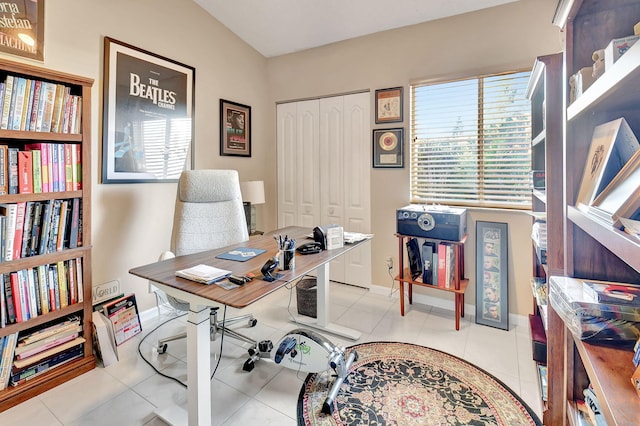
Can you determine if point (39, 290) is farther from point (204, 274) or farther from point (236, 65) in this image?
point (236, 65)

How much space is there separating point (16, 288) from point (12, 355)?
0.36 m

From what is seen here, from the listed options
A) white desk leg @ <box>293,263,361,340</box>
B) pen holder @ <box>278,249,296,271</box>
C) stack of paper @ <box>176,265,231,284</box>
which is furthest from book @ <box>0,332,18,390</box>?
white desk leg @ <box>293,263,361,340</box>

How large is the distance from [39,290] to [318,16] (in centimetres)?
301

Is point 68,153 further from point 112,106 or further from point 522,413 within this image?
point 522,413

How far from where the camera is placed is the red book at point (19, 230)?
1.71 meters

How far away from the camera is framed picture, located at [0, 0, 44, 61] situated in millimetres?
1809

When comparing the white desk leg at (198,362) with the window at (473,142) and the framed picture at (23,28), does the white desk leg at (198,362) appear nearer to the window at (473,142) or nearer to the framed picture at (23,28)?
the framed picture at (23,28)

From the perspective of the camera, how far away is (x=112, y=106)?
7.64ft

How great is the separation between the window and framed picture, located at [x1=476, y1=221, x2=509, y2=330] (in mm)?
255

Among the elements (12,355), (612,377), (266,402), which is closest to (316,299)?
(266,402)

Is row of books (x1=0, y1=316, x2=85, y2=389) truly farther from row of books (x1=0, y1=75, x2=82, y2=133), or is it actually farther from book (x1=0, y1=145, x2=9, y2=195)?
row of books (x1=0, y1=75, x2=82, y2=133)

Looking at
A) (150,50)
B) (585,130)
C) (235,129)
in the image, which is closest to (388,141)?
(235,129)

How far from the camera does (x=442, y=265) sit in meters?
2.57

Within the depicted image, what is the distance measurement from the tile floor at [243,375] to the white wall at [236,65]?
0.42 metres
